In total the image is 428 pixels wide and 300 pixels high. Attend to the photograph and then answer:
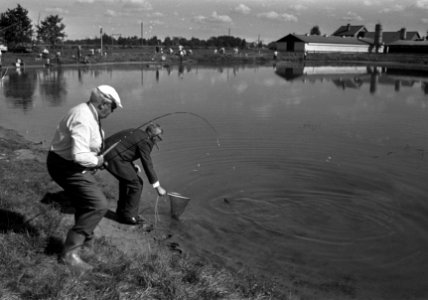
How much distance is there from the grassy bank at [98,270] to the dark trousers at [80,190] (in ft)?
1.86

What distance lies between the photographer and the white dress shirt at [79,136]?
195 inches

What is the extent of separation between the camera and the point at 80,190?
209 inches

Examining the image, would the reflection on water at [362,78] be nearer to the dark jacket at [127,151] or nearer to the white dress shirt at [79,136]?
the dark jacket at [127,151]

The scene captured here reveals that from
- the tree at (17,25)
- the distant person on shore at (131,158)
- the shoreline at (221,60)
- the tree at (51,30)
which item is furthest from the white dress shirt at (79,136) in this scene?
the tree at (51,30)

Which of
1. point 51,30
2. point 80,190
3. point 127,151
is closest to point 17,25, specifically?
point 127,151

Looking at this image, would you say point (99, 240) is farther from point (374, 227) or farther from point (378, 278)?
point (374, 227)

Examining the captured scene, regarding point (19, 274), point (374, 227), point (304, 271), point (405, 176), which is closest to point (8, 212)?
point (19, 274)

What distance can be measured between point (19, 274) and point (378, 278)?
5.13 metres

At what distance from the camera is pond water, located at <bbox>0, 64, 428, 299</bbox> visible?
734 centimetres

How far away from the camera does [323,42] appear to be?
357 ft

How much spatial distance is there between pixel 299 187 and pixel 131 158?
4969 mm

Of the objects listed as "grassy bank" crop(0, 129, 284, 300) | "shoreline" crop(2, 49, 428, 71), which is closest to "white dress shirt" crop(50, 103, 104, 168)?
"grassy bank" crop(0, 129, 284, 300)

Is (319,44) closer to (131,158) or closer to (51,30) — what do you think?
(51,30)

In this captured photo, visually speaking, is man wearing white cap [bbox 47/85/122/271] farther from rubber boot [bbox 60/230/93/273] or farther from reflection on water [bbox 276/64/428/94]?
reflection on water [bbox 276/64/428/94]
